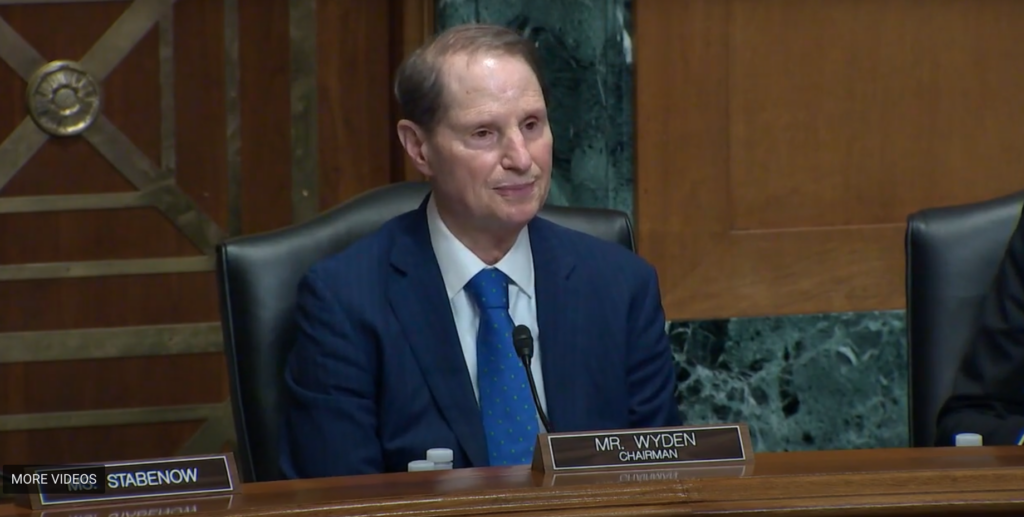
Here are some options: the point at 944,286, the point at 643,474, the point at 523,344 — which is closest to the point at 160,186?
the point at 523,344

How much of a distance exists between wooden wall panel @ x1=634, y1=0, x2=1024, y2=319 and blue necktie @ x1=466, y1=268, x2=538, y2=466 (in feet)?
4.24

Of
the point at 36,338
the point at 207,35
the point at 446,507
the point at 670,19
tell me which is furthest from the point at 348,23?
the point at 446,507

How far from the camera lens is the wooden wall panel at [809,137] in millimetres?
3365

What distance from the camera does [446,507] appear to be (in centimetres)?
132

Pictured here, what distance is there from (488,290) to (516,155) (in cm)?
20

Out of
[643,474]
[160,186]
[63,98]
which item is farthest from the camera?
[160,186]

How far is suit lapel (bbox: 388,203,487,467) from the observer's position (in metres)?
2.04

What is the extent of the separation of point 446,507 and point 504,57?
3.08 feet

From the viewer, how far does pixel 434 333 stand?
2.09 metres

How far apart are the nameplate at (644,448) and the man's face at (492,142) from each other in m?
0.62

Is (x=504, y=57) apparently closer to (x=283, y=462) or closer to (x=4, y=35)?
(x=283, y=462)

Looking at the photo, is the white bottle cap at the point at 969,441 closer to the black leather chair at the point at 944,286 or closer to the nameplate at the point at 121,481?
the black leather chair at the point at 944,286

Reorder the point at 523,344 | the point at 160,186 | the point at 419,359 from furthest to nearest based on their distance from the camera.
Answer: the point at 160,186 < the point at 419,359 < the point at 523,344

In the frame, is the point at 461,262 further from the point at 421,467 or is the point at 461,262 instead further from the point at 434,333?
the point at 421,467
